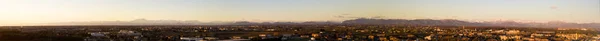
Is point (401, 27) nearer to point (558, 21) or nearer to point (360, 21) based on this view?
point (360, 21)

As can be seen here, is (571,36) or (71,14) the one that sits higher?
(71,14)

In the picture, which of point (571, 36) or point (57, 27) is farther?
point (571, 36)

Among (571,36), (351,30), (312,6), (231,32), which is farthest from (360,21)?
(571,36)

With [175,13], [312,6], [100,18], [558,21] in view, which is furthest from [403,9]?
[100,18]

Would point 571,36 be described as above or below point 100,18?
below

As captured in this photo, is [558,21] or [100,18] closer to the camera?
[100,18]

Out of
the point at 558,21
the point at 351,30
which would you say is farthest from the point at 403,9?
the point at 558,21

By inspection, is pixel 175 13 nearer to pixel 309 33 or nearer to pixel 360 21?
pixel 309 33

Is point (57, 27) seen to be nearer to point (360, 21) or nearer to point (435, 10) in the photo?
point (360, 21)
